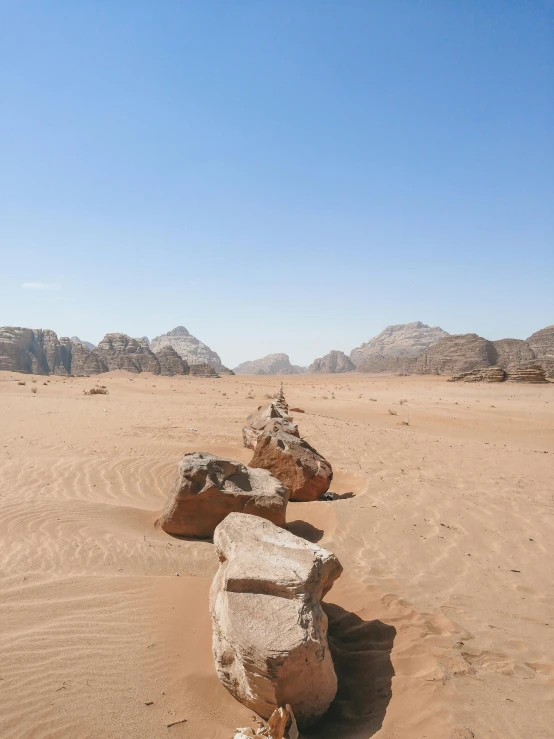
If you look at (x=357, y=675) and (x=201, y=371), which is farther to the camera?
(x=201, y=371)

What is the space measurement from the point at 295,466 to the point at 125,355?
64487mm

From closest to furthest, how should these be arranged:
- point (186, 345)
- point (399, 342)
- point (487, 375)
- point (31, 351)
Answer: point (487, 375)
point (31, 351)
point (186, 345)
point (399, 342)

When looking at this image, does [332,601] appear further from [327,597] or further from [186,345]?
[186,345]

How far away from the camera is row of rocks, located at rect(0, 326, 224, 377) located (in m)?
61.5

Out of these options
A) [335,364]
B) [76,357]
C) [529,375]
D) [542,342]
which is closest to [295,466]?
[529,375]

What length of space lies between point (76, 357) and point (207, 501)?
2672 inches

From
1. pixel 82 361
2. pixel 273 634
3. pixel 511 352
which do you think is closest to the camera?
pixel 273 634

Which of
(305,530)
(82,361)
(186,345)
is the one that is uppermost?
(186,345)

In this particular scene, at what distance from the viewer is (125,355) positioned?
6650cm

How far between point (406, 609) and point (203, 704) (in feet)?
6.30

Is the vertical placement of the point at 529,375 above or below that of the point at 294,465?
above

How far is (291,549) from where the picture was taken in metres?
3.08

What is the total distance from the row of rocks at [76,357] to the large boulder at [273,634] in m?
62.5

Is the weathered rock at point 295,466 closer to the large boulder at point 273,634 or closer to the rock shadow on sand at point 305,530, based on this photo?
the rock shadow on sand at point 305,530
